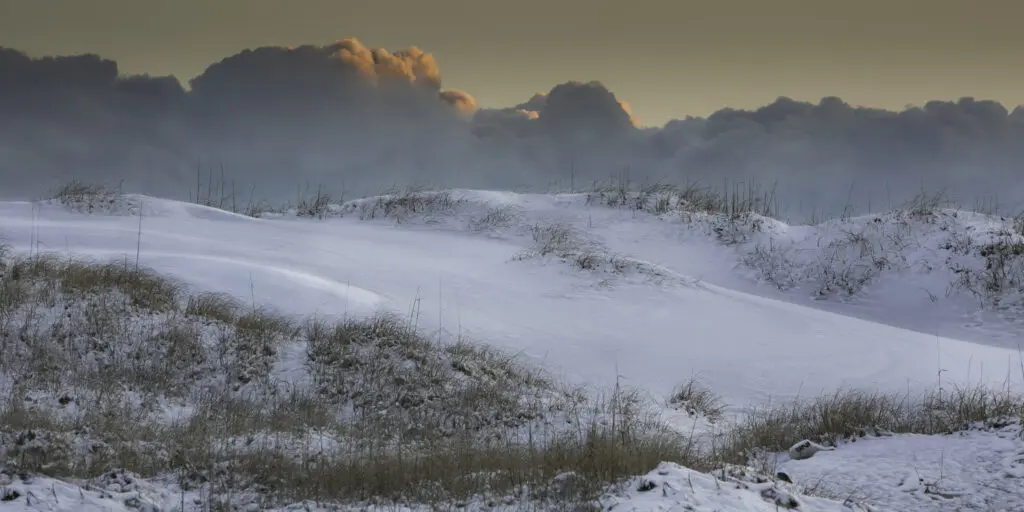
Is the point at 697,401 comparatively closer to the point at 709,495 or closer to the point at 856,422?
the point at 856,422

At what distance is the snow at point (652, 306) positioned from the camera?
21.4 feet

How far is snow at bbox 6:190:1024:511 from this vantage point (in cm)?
652

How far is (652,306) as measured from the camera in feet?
45.0

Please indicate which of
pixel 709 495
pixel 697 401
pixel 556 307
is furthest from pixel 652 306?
pixel 709 495

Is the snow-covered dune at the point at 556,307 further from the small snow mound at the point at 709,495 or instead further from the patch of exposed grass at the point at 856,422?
the small snow mound at the point at 709,495

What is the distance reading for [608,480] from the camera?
580 centimetres

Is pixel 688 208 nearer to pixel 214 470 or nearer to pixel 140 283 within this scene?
pixel 140 283

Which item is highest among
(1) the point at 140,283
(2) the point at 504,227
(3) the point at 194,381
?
(2) the point at 504,227

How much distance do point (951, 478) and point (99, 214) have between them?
17864 millimetres

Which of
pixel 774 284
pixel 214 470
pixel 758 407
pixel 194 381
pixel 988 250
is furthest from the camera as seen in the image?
pixel 774 284

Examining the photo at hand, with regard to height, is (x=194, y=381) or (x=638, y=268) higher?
(x=638, y=268)

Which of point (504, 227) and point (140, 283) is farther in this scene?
point (504, 227)

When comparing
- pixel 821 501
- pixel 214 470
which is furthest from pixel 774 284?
pixel 214 470

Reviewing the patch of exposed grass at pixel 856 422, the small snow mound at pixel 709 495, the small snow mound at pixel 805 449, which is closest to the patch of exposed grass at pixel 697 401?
the patch of exposed grass at pixel 856 422
